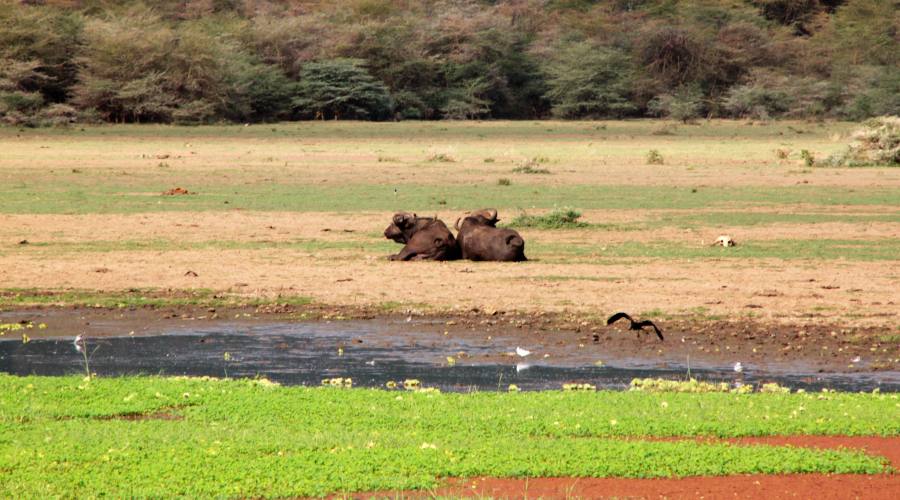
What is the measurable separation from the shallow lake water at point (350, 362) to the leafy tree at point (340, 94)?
43820mm

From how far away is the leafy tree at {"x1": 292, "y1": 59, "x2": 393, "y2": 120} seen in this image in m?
56.0

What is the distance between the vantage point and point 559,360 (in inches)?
428

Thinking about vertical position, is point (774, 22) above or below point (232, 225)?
above

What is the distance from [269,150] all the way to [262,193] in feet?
45.6

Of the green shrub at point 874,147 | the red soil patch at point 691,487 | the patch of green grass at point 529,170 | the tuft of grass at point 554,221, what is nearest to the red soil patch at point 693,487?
the red soil patch at point 691,487

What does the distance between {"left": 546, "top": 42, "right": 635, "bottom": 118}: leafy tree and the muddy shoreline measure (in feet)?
158

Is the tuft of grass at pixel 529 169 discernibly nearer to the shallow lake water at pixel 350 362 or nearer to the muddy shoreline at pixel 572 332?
the muddy shoreline at pixel 572 332

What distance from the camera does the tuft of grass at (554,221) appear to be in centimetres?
2014

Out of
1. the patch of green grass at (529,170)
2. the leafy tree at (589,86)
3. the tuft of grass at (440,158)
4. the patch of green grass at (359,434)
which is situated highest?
the leafy tree at (589,86)

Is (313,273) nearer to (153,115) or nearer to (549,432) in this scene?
(549,432)

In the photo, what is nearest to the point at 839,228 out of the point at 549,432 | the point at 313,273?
the point at 313,273

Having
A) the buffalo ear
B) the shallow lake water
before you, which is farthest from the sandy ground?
the shallow lake water

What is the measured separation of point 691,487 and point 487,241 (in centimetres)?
979

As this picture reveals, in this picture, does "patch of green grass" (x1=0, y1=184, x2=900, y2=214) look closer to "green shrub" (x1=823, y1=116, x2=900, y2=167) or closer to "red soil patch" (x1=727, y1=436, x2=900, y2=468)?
"green shrub" (x1=823, y1=116, x2=900, y2=167)
